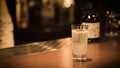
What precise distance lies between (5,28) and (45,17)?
0.46m

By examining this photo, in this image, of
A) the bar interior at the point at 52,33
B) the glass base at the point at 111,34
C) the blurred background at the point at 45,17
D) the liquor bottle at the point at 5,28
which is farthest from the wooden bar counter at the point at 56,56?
the blurred background at the point at 45,17

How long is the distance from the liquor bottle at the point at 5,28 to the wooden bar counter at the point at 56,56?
24.2 inches

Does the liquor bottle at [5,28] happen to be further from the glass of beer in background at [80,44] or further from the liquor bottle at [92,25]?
the glass of beer in background at [80,44]

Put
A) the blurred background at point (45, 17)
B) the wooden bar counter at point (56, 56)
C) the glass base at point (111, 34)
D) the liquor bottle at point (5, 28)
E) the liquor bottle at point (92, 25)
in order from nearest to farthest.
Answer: the wooden bar counter at point (56, 56) < the liquor bottle at point (92, 25) < the glass base at point (111, 34) < the liquor bottle at point (5, 28) < the blurred background at point (45, 17)

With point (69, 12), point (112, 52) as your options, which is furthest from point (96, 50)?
point (69, 12)

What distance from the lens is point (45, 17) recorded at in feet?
7.15

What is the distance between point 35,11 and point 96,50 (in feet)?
3.58

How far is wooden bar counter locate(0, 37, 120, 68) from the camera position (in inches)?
35.7

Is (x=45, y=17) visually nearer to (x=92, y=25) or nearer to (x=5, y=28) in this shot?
(x=5, y=28)

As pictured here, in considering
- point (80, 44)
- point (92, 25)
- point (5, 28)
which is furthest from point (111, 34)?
Result: point (5, 28)

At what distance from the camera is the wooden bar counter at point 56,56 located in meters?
0.91

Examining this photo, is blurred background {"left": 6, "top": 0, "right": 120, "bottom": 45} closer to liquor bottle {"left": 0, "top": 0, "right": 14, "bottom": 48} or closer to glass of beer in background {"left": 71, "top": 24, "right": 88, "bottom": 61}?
liquor bottle {"left": 0, "top": 0, "right": 14, "bottom": 48}

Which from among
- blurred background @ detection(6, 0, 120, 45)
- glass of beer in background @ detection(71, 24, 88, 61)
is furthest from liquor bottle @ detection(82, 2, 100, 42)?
blurred background @ detection(6, 0, 120, 45)

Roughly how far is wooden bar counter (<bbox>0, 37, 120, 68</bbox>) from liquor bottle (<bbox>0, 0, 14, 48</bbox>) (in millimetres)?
614
